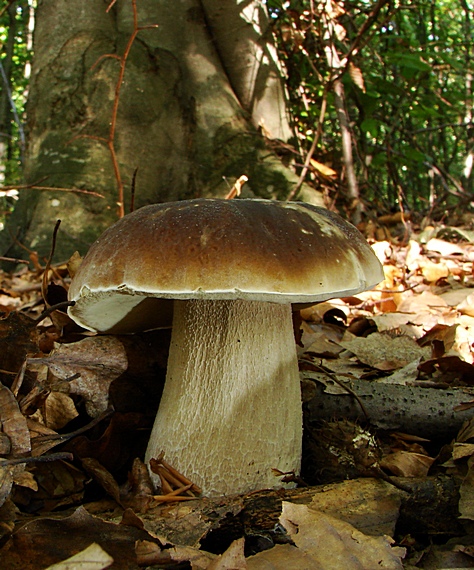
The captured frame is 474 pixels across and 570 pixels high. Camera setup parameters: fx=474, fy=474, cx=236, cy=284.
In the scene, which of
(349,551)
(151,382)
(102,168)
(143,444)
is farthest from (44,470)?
(102,168)

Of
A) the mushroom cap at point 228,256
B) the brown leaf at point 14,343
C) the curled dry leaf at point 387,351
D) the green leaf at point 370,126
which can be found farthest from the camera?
the green leaf at point 370,126

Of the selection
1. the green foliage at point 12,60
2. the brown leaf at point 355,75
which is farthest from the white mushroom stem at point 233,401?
the green foliage at point 12,60

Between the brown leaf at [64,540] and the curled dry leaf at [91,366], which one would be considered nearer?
the brown leaf at [64,540]

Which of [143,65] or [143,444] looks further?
[143,65]

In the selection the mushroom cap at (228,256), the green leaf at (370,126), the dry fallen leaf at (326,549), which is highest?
the green leaf at (370,126)

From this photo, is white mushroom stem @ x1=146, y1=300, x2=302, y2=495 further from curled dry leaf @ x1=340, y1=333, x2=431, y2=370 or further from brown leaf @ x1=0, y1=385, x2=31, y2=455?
curled dry leaf @ x1=340, y1=333, x2=431, y2=370

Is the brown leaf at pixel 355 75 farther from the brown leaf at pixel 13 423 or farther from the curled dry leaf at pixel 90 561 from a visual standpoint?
the curled dry leaf at pixel 90 561

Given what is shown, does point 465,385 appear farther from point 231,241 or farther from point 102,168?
point 102,168

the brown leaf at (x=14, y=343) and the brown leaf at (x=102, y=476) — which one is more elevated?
the brown leaf at (x=14, y=343)
